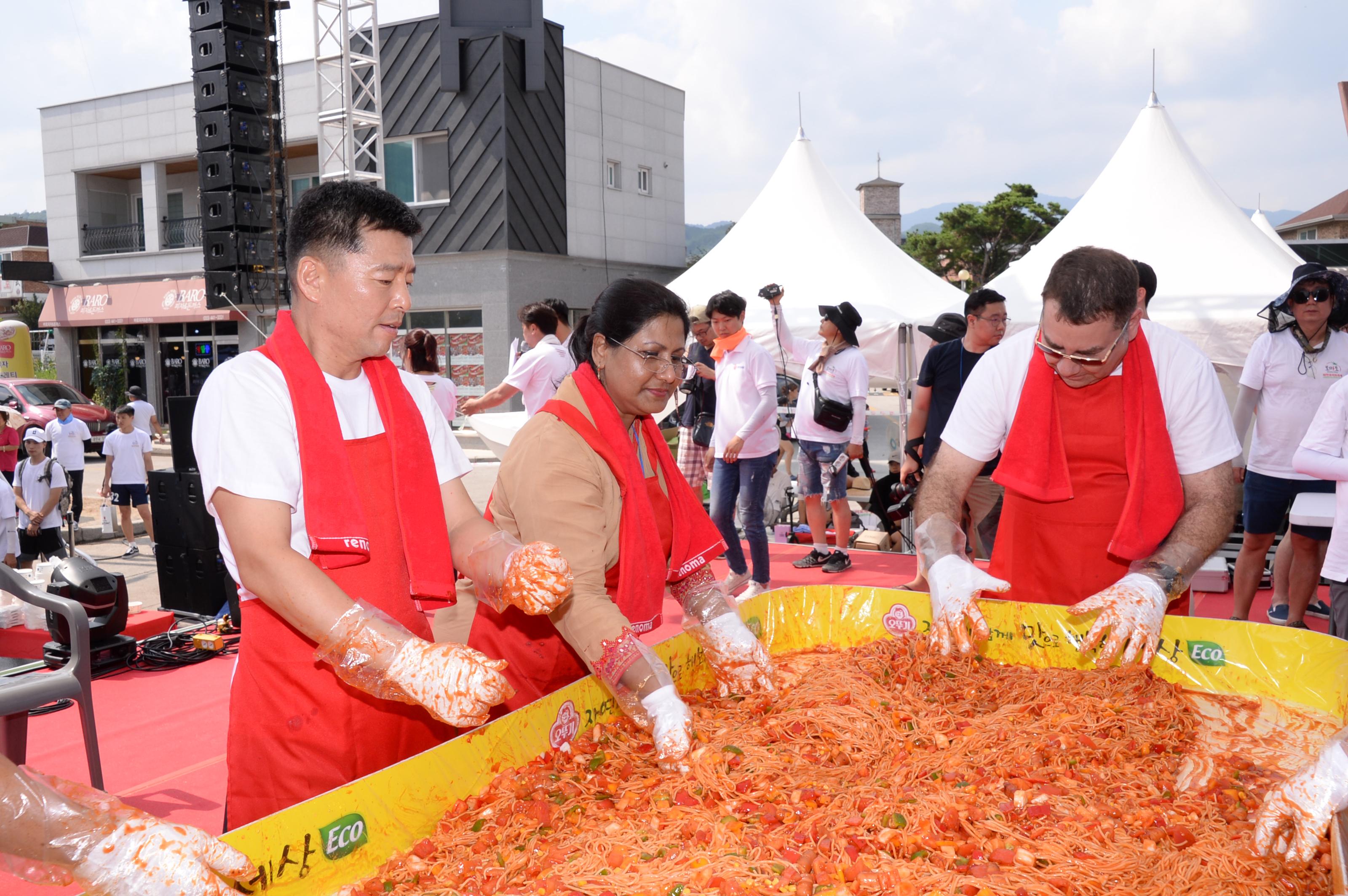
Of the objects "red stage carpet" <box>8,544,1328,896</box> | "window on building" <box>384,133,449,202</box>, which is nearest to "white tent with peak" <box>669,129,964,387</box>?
"red stage carpet" <box>8,544,1328,896</box>

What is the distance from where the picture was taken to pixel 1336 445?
373 cm

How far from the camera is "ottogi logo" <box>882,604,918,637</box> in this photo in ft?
9.37

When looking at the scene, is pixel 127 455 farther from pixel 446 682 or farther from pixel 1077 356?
pixel 1077 356

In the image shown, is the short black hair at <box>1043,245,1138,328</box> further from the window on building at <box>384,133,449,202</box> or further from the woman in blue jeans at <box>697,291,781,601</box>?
the window on building at <box>384,133,449,202</box>

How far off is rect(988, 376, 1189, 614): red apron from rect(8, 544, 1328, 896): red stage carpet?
288cm

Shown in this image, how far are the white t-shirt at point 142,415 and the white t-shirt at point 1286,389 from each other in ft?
33.6

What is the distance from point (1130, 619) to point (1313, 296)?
3.63 meters

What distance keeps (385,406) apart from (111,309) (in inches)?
950

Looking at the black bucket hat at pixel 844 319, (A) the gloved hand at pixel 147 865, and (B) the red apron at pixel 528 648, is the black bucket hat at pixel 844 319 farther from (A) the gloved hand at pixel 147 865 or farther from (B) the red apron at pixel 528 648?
(A) the gloved hand at pixel 147 865

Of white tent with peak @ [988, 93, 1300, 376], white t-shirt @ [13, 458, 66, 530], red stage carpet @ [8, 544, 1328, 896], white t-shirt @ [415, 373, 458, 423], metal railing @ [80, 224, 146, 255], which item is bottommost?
red stage carpet @ [8, 544, 1328, 896]

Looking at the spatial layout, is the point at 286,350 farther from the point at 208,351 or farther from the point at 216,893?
the point at 208,351

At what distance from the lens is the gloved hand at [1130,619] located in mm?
2246

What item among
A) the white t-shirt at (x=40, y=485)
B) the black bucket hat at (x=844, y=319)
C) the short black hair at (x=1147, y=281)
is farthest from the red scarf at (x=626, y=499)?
the white t-shirt at (x=40, y=485)

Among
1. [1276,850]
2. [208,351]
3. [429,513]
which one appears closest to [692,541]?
[429,513]
